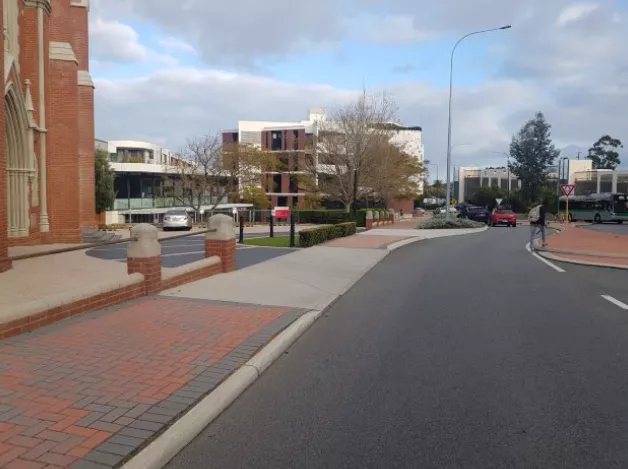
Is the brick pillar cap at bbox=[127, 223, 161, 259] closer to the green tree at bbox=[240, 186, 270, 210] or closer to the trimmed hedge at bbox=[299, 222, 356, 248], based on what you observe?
the trimmed hedge at bbox=[299, 222, 356, 248]

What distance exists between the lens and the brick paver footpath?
12.6 feet

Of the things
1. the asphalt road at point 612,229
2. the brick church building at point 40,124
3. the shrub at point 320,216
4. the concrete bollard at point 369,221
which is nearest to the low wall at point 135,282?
the brick church building at point 40,124

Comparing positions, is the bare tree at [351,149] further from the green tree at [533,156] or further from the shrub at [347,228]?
the green tree at [533,156]

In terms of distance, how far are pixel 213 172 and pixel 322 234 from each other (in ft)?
99.5

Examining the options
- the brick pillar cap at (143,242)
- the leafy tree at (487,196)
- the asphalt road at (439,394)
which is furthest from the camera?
the leafy tree at (487,196)

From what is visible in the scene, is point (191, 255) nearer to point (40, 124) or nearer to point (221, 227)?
point (221, 227)

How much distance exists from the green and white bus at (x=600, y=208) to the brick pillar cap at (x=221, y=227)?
53.1 m

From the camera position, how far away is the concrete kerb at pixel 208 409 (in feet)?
12.3

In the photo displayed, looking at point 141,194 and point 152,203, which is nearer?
point 152,203

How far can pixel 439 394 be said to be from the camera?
518 cm

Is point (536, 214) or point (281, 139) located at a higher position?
point (281, 139)

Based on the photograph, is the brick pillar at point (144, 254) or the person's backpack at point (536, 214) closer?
the brick pillar at point (144, 254)

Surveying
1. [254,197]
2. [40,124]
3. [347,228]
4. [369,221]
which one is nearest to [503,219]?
[369,221]

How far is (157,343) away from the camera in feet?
21.1
